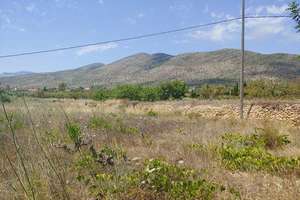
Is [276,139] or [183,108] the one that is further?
[183,108]

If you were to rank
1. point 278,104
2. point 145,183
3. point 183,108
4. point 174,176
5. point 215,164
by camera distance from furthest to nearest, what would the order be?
point 183,108 < point 278,104 < point 215,164 < point 174,176 < point 145,183

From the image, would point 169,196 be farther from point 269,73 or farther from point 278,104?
point 269,73

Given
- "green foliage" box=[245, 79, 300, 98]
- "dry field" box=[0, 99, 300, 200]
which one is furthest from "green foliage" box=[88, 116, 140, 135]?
"green foliage" box=[245, 79, 300, 98]

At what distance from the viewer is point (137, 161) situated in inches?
260

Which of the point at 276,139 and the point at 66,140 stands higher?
the point at 66,140

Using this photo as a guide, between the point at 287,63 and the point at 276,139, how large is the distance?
308 ft

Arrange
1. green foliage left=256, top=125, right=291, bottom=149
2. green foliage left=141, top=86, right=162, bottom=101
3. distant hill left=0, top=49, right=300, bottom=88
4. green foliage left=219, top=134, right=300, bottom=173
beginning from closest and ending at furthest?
green foliage left=219, top=134, right=300, bottom=173 → green foliage left=256, top=125, right=291, bottom=149 → green foliage left=141, top=86, right=162, bottom=101 → distant hill left=0, top=49, right=300, bottom=88

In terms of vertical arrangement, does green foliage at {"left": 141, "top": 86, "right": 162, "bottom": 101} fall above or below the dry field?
below

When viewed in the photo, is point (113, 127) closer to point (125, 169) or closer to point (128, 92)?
point (125, 169)

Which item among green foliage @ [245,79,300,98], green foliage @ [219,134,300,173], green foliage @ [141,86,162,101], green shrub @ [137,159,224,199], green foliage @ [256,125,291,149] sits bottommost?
green foliage @ [141,86,162,101]

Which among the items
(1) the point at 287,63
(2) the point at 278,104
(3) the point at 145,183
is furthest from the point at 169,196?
(1) the point at 287,63

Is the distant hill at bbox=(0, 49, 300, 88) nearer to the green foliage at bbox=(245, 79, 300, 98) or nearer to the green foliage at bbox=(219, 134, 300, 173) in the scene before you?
the green foliage at bbox=(245, 79, 300, 98)

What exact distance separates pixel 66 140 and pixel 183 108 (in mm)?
20508

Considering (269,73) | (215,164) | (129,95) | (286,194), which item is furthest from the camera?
(269,73)
